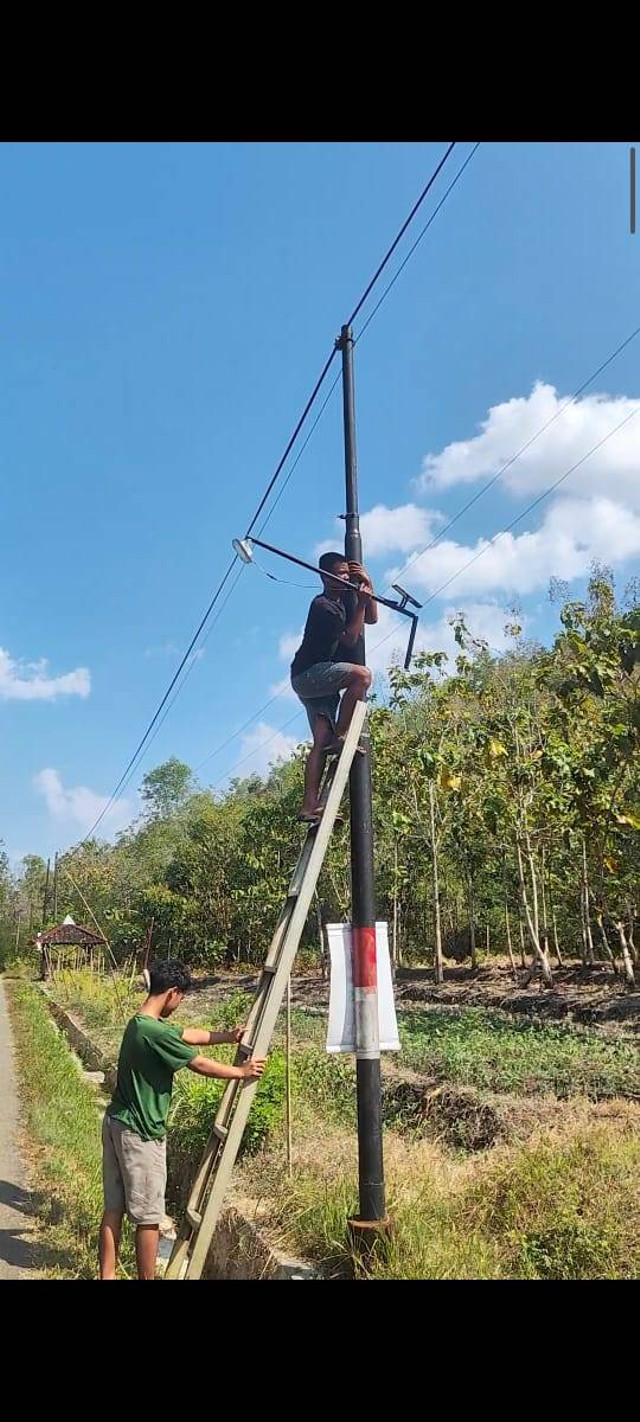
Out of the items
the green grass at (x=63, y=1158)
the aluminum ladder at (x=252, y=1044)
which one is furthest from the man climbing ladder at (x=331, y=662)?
the green grass at (x=63, y=1158)

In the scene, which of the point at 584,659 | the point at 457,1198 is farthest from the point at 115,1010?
the point at 457,1198

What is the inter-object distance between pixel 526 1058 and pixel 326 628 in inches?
157

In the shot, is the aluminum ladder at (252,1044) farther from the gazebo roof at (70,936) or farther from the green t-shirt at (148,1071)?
the gazebo roof at (70,936)

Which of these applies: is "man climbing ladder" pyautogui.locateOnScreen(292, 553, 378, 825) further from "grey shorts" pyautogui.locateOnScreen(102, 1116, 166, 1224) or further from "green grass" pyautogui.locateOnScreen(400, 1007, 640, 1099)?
"green grass" pyautogui.locateOnScreen(400, 1007, 640, 1099)

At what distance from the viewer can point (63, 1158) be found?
599 centimetres

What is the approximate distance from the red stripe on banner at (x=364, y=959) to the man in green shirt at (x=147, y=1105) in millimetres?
505

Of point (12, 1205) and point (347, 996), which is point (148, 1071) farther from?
point (12, 1205)

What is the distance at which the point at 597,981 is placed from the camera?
37.3 ft

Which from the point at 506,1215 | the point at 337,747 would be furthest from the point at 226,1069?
the point at 337,747

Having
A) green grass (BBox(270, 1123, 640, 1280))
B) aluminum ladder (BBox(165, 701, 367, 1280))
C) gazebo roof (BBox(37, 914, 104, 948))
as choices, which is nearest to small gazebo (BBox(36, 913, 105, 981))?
gazebo roof (BBox(37, 914, 104, 948))

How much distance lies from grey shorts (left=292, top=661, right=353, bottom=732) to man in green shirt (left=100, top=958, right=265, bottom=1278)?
4.02ft
